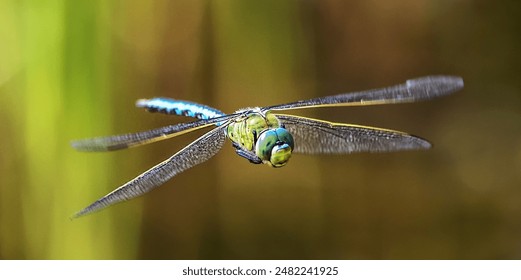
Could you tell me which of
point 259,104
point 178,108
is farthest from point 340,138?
point 178,108

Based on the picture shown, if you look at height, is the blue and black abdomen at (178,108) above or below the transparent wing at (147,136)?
above

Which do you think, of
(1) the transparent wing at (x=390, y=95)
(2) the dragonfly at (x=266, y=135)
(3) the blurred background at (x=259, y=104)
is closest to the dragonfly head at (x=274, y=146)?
(2) the dragonfly at (x=266, y=135)

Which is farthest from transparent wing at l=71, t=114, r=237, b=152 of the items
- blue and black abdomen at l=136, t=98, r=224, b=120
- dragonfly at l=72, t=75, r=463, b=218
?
blue and black abdomen at l=136, t=98, r=224, b=120

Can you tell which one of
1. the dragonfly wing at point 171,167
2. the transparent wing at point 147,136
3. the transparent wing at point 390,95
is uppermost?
the transparent wing at point 390,95

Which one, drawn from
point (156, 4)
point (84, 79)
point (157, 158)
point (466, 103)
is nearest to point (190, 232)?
point (157, 158)

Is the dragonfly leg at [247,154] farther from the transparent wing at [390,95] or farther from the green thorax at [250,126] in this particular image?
the transparent wing at [390,95]

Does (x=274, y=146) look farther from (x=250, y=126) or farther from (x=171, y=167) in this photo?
Result: (x=171, y=167)

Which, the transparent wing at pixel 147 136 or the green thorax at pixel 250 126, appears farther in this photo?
the green thorax at pixel 250 126
